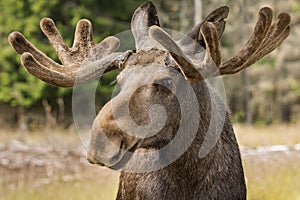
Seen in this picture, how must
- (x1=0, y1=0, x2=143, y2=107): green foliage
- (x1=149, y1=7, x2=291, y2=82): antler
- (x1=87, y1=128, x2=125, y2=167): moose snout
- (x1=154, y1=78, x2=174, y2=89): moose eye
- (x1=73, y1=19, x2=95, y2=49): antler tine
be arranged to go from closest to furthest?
1. (x1=87, y1=128, x2=125, y2=167): moose snout
2. (x1=149, y1=7, x2=291, y2=82): antler
3. (x1=154, y1=78, x2=174, y2=89): moose eye
4. (x1=73, y1=19, x2=95, y2=49): antler tine
5. (x1=0, y1=0, x2=143, y2=107): green foliage


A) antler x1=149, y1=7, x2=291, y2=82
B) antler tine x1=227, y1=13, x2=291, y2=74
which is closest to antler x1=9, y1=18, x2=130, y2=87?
antler x1=149, y1=7, x2=291, y2=82

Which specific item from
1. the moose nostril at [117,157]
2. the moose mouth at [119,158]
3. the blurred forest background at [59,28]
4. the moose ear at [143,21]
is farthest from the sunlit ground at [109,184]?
the blurred forest background at [59,28]

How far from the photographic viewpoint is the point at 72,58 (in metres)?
4.75

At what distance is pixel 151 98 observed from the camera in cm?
388

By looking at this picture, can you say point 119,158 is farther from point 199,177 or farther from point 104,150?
point 199,177

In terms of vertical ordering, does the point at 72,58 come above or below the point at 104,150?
above

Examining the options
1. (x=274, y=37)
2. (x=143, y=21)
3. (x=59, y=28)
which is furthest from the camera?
(x=59, y=28)

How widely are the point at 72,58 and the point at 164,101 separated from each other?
41.8 inches

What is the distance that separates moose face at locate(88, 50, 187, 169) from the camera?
144 inches

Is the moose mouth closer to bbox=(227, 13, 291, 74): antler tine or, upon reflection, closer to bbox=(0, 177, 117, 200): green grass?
bbox=(227, 13, 291, 74): antler tine

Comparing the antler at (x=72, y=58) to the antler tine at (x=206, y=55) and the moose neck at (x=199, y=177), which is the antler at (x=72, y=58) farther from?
the moose neck at (x=199, y=177)

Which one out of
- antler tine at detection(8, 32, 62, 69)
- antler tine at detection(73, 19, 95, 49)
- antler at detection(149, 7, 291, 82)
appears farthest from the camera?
antler tine at detection(73, 19, 95, 49)

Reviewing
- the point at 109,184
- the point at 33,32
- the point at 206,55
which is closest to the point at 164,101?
the point at 206,55

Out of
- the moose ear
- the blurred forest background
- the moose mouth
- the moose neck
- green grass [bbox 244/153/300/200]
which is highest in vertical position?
the moose ear
